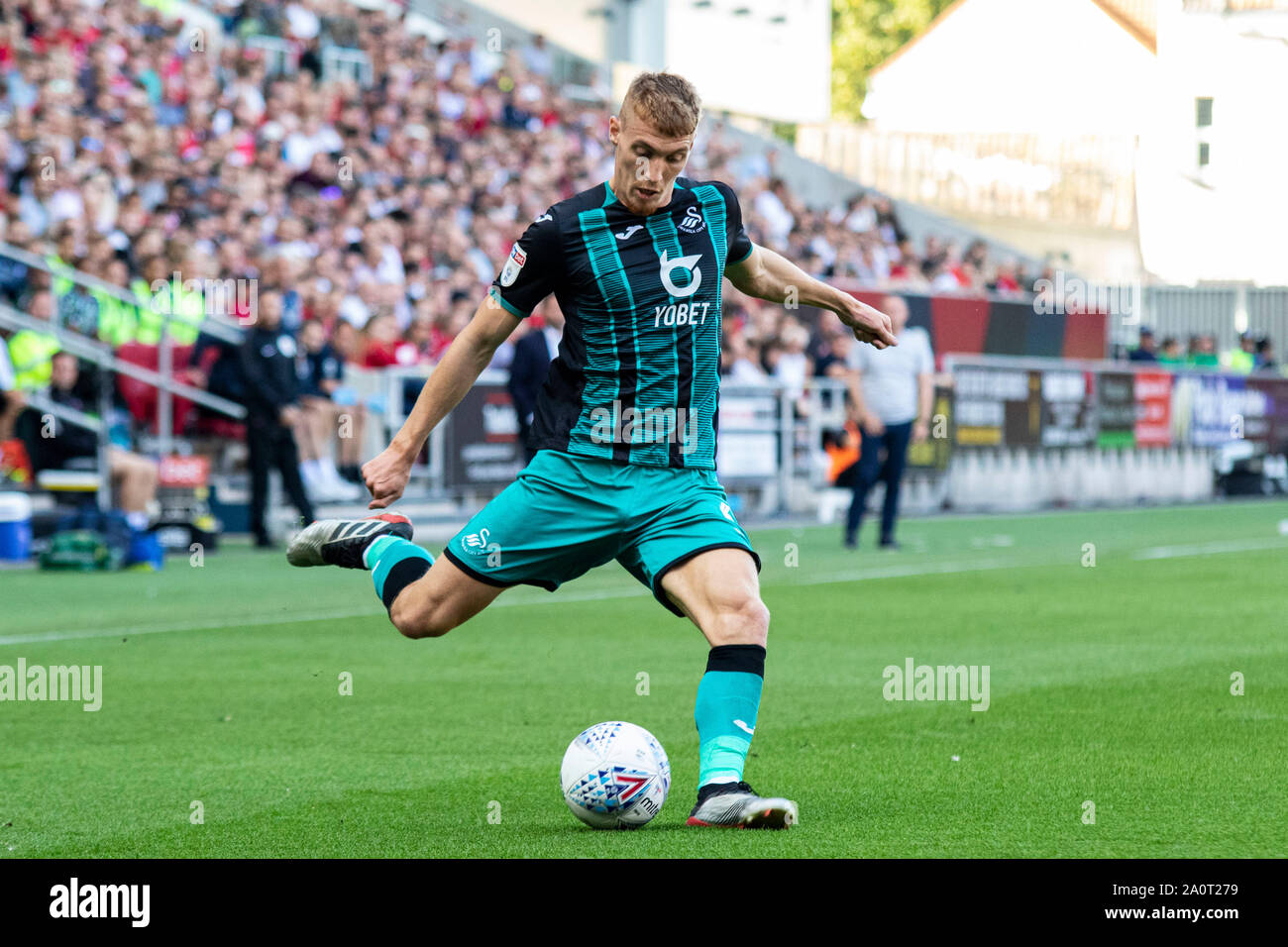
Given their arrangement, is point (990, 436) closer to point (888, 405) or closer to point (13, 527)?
point (888, 405)

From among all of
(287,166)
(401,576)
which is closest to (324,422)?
(287,166)

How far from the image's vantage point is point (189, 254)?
65.9 ft

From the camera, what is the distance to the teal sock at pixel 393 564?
6.98 meters

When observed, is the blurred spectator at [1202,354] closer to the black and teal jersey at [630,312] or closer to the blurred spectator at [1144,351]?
the blurred spectator at [1144,351]

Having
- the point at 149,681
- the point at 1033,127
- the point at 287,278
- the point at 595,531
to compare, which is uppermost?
the point at 1033,127

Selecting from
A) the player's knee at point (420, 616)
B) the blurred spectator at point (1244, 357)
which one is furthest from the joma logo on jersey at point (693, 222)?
the blurred spectator at point (1244, 357)

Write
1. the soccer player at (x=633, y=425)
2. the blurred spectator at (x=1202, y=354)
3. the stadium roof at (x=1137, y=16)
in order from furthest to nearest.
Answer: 1. the stadium roof at (x=1137, y=16)
2. the blurred spectator at (x=1202, y=354)
3. the soccer player at (x=633, y=425)

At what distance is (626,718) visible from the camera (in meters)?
8.71

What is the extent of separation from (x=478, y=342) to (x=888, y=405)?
1346 cm

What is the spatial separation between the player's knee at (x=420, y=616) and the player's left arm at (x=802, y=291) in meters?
1.45

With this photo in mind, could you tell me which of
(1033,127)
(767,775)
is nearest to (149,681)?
(767,775)

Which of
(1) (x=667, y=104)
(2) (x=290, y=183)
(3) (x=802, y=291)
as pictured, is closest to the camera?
(1) (x=667, y=104)
